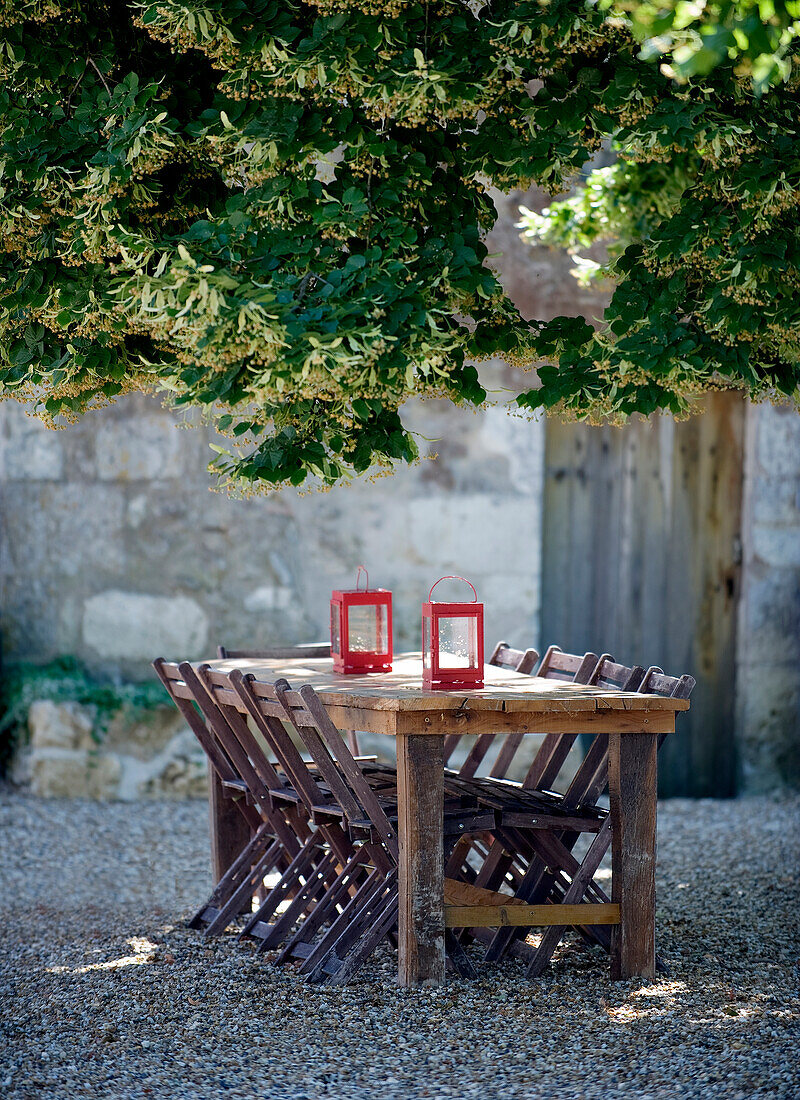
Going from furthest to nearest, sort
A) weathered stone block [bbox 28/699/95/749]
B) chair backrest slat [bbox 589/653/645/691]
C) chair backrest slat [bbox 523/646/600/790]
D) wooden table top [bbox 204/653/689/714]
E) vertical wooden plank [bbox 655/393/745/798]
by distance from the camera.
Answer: vertical wooden plank [bbox 655/393/745/798] → weathered stone block [bbox 28/699/95/749] → chair backrest slat [bbox 523/646/600/790] → chair backrest slat [bbox 589/653/645/691] → wooden table top [bbox 204/653/689/714]

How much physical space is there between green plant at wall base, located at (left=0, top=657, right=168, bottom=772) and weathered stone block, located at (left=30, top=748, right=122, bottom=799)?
137 millimetres

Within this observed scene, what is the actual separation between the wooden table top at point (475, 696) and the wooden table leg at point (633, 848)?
181 millimetres

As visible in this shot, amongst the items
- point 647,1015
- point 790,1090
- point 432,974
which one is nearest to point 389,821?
point 432,974

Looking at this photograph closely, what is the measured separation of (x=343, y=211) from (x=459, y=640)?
138 cm

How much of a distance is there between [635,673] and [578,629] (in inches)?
129

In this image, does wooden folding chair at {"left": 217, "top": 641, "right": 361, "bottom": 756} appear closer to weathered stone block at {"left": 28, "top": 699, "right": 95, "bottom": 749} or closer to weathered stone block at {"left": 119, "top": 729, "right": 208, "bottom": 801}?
weathered stone block at {"left": 119, "top": 729, "right": 208, "bottom": 801}

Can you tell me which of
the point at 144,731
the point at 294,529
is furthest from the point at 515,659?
the point at 144,731

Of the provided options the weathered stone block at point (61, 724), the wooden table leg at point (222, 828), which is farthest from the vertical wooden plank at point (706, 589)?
the wooden table leg at point (222, 828)

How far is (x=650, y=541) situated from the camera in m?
7.32

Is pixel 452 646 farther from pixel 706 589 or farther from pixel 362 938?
pixel 706 589

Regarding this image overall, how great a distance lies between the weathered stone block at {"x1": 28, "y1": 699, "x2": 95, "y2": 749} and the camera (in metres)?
6.82

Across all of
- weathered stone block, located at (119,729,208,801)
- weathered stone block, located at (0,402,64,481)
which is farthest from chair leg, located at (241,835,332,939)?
weathered stone block, located at (0,402,64,481)

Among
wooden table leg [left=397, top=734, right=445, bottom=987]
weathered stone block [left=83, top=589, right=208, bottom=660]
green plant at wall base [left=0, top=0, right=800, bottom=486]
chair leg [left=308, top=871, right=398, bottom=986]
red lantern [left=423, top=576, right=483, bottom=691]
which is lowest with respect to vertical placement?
chair leg [left=308, top=871, right=398, bottom=986]

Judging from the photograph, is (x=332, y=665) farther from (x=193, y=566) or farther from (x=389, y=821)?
(x=193, y=566)
